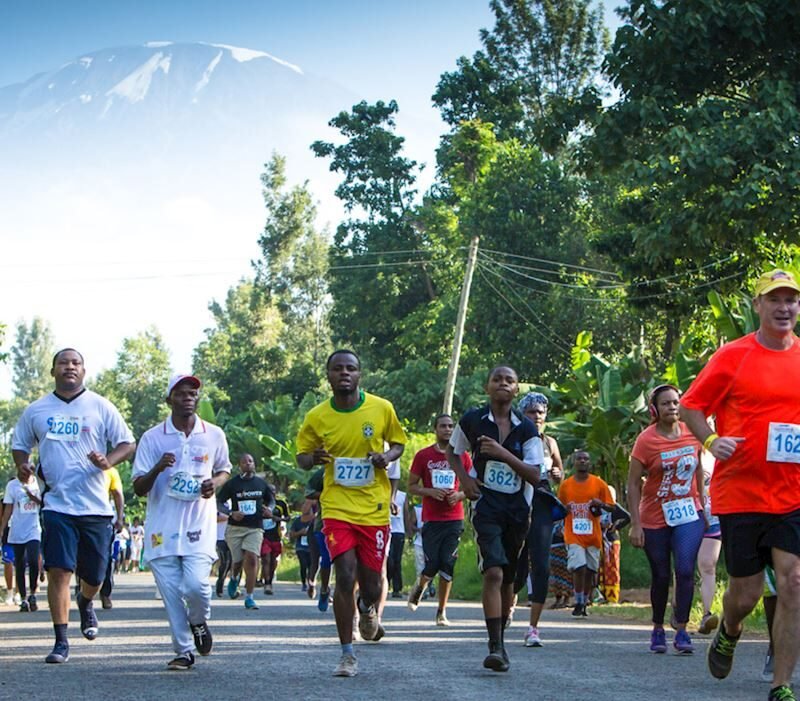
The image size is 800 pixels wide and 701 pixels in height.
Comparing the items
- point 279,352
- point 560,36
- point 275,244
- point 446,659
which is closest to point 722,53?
point 446,659

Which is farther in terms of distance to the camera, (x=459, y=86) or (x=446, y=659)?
(x=459, y=86)

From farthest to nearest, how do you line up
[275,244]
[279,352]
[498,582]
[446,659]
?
[275,244]
[279,352]
[446,659]
[498,582]

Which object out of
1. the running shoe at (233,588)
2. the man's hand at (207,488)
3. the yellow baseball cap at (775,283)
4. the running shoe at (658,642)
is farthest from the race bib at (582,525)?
the yellow baseball cap at (775,283)

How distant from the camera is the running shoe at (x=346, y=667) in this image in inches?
344

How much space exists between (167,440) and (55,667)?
5.38 feet

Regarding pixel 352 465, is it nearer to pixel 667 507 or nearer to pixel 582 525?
pixel 667 507

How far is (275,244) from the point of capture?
7319cm

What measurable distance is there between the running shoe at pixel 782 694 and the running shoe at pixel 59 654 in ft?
16.3

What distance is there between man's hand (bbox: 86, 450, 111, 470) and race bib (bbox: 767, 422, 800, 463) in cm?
472

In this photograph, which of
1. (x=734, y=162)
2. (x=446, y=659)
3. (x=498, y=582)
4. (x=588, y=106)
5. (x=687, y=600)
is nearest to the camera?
(x=498, y=582)

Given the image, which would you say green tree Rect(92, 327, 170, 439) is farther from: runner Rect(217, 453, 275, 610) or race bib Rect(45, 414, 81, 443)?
race bib Rect(45, 414, 81, 443)

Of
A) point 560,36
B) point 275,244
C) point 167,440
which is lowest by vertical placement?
point 167,440

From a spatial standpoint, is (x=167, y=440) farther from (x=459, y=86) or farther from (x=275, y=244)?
(x=275, y=244)

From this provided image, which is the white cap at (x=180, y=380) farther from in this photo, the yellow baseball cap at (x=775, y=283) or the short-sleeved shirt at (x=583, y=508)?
the short-sleeved shirt at (x=583, y=508)
